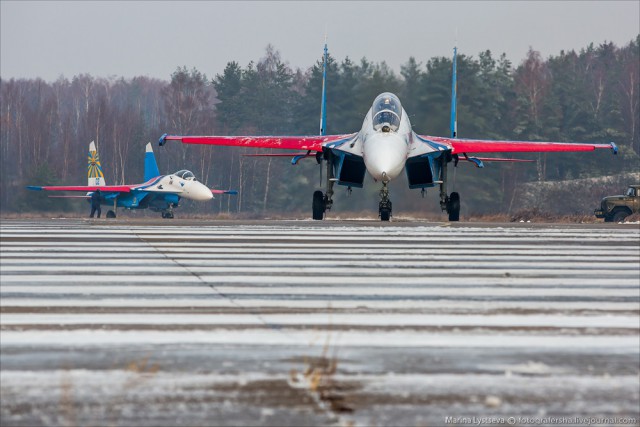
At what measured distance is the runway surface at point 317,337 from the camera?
5.16 metres

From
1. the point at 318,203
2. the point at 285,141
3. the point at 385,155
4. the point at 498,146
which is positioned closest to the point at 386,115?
the point at 385,155

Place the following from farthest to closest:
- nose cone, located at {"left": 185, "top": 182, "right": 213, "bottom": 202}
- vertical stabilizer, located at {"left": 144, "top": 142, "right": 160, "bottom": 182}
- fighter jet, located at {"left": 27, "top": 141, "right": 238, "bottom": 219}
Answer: vertical stabilizer, located at {"left": 144, "top": 142, "right": 160, "bottom": 182} → fighter jet, located at {"left": 27, "top": 141, "right": 238, "bottom": 219} → nose cone, located at {"left": 185, "top": 182, "right": 213, "bottom": 202}

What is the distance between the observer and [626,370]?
597cm

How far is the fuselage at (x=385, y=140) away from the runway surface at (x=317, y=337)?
1215 cm

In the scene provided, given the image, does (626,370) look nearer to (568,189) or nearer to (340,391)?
(340,391)

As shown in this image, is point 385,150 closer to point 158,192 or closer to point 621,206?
point 621,206

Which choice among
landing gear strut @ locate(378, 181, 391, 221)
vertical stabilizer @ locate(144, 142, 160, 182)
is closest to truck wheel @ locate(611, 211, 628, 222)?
landing gear strut @ locate(378, 181, 391, 221)

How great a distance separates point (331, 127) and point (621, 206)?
1109 inches

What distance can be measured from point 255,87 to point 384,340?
9359 centimetres

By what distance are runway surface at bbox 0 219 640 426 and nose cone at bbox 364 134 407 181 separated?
1208cm

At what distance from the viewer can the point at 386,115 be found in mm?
25719

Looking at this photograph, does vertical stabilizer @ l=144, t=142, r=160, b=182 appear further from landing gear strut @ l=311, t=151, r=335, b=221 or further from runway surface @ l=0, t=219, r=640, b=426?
runway surface @ l=0, t=219, r=640, b=426

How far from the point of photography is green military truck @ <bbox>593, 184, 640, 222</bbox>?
40.6m

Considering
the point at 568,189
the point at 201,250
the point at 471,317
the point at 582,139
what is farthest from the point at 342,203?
the point at 471,317
